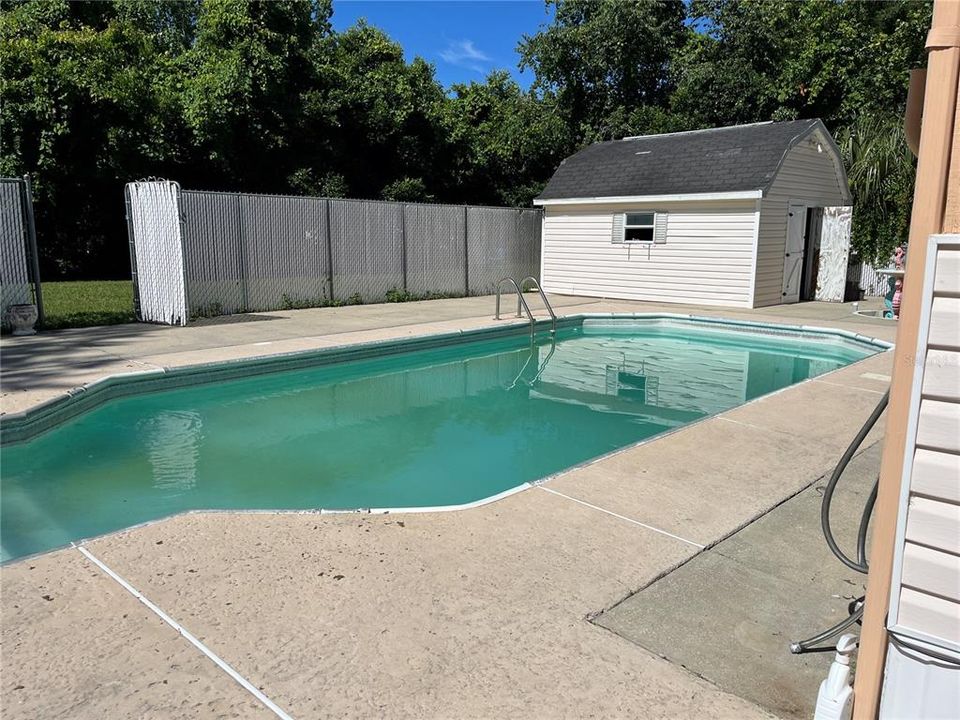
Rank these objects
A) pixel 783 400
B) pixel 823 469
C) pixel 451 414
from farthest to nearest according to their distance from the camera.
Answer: pixel 451 414
pixel 783 400
pixel 823 469

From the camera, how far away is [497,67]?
83.7ft

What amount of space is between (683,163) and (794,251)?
307cm

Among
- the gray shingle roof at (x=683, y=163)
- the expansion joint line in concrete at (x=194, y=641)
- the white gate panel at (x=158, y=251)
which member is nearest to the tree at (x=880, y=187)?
the gray shingle roof at (x=683, y=163)

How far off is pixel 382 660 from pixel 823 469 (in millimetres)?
3349

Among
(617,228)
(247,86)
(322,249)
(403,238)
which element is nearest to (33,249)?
A: (322,249)

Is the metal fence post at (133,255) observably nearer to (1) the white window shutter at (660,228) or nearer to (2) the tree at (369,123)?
(2) the tree at (369,123)

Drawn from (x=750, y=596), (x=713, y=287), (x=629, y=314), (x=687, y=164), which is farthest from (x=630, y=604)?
(x=687, y=164)

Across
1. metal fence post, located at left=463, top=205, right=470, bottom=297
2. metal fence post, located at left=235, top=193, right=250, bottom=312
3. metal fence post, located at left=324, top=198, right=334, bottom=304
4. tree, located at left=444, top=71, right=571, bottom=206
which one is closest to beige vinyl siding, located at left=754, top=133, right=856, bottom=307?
metal fence post, located at left=463, top=205, right=470, bottom=297

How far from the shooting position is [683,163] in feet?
50.0

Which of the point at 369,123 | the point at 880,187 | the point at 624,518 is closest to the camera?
the point at 624,518

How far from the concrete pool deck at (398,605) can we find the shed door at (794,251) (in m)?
11.2

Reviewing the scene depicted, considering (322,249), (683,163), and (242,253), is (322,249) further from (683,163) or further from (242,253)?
(683,163)

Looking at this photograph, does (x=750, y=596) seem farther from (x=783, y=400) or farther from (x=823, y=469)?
(x=783, y=400)

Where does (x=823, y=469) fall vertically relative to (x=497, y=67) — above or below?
below
